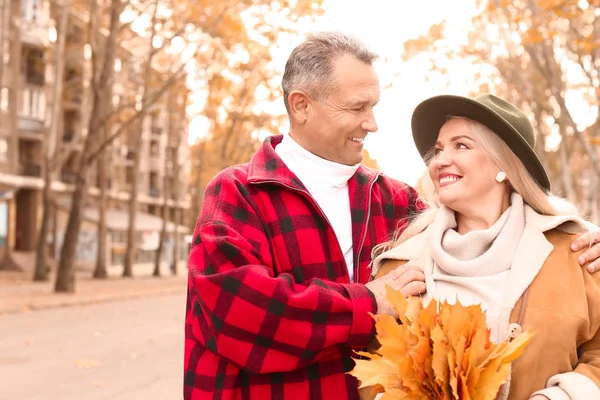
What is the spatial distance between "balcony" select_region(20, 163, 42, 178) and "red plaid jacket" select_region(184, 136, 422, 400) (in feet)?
142

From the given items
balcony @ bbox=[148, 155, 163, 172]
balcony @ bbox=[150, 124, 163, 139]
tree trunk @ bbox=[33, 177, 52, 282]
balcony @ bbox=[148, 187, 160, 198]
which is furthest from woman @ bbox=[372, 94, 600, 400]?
balcony @ bbox=[148, 155, 163, 172]

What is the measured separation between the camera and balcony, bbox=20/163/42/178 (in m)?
44.1

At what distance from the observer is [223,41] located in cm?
2069

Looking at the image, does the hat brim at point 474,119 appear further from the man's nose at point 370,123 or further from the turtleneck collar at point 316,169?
the turtleneck collar at point 316,169

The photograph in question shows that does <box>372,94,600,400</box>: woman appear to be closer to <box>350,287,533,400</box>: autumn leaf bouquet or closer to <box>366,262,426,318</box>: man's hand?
<box>366,262,426,318</box>: man's hand

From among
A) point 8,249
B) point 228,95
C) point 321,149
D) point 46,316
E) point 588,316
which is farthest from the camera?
point 8,249

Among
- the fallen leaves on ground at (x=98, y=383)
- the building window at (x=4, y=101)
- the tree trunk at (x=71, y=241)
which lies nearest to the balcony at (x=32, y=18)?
the building window at (x=4, y=101)

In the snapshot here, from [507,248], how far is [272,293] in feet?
2.77

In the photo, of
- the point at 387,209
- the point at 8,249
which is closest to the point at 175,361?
the point at 387,209

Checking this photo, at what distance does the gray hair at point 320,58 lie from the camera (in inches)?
129

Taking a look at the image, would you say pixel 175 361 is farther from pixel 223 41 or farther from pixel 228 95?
pixel 228 95

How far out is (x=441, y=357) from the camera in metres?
2.25

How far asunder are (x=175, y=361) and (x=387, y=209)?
8132 millimetres

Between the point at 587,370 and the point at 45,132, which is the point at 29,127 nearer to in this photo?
the point at 45,132
